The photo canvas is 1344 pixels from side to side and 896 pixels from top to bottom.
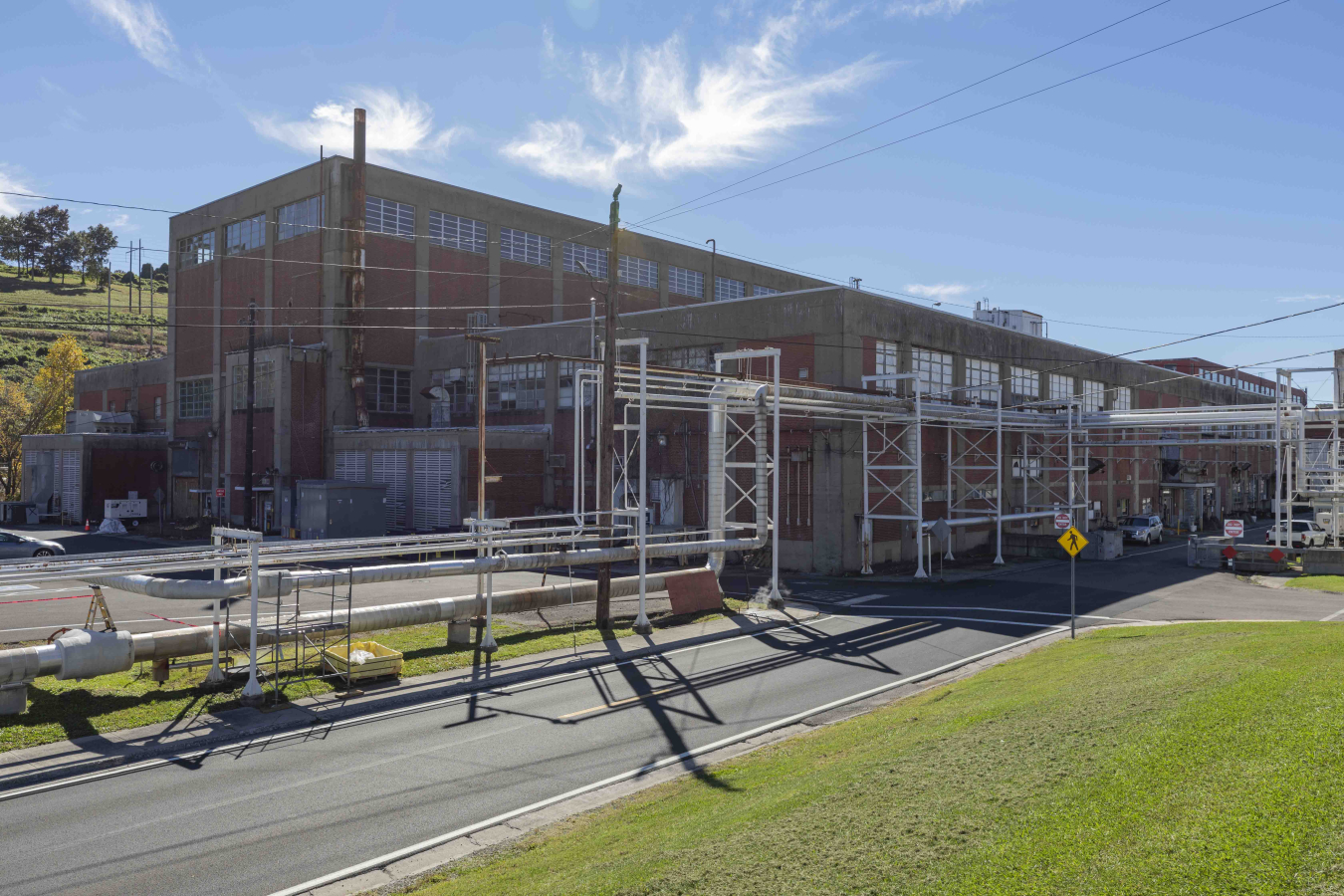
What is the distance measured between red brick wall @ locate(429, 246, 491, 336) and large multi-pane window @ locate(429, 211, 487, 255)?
1.51ft

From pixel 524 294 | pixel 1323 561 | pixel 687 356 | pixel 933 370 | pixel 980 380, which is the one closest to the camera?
pixel 1323 561

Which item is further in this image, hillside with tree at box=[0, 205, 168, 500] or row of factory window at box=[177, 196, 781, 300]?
hillside with tree at box=[0, 205, 168, 500]

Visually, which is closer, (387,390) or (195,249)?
(387,390)

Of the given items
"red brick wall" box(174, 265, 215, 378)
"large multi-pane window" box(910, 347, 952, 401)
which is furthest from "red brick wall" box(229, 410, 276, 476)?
"large multi-pane window" box(910, 347, 952, 401)

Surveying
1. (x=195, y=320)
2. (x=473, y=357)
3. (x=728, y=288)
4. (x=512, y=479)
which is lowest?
(x=512, y=479)

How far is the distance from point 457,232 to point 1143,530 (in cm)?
4497

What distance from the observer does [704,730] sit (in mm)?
14969

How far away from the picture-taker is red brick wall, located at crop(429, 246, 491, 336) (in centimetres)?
5653

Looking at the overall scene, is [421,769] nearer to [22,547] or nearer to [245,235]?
[22,547]

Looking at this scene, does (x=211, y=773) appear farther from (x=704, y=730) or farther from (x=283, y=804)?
(x=704, y=730)

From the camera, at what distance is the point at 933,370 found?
43281 millimetres

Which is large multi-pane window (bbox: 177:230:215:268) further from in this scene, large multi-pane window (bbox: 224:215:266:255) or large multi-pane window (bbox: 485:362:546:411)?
large multi-pane window (bbox: 485:362:546:411)

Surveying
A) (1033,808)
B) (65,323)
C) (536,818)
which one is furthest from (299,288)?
(65,323)

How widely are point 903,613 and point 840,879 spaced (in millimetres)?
21184
